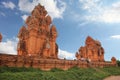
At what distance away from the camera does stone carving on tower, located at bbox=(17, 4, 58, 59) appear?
45.6m

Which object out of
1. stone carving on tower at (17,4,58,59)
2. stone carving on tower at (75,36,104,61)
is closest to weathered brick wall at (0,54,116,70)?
stone carving on tower at (17,4,58,59)

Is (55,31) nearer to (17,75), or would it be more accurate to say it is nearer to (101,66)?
(101,66)

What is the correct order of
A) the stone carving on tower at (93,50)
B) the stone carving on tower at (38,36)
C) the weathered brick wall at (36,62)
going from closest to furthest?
the weathered brick wall at (36,62), the stone carving on tower at (38,36), the stone carving on tower at (93,50)

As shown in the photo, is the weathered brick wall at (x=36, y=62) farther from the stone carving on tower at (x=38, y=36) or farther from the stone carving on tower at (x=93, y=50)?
the stone carving on tower at (x=93, y=50)

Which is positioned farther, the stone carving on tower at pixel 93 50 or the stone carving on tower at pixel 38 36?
the stone carving on tower at pixel 93 50

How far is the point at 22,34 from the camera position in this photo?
50281 mm

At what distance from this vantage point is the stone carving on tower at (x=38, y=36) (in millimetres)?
45591

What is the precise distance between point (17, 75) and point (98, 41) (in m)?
44.0

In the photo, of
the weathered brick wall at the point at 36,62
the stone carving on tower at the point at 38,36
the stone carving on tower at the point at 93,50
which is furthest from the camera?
the stone carving on tower at the point at 93,50

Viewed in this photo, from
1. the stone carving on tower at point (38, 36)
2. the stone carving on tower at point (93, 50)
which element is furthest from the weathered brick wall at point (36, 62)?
the stone carving on tower at point (93, 50)

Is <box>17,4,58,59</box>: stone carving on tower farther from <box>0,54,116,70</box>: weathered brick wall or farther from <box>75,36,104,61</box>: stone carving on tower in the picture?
<box>75,36,104,61</box>: stone carving on tower

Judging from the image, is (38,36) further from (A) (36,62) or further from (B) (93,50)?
(B) (93,50)

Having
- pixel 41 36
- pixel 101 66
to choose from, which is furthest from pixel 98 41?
pixel 41 36

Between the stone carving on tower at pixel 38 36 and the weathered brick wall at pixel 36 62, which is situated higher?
the stone carving on tower at pixel 38 36
